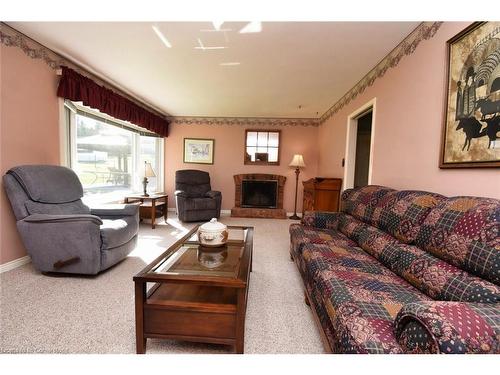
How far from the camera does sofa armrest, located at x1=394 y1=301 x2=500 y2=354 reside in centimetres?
58

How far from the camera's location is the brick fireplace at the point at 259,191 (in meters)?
5.18

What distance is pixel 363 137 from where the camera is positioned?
183 inches

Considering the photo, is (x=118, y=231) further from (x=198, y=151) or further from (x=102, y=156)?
(x=198, y=151)

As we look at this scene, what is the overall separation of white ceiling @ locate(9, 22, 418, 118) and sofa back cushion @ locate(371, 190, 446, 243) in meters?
1.43

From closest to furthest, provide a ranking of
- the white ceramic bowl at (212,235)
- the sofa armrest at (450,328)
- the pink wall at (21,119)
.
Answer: the sofa armrest at (450,328)
the white ceramic bowl at (212,235)
the pink wall at (21,119)

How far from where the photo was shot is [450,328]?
0.59 m

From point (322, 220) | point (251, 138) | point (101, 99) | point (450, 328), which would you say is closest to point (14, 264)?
point (101, 99)

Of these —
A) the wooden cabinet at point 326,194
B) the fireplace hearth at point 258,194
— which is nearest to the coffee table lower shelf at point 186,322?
the wooden cabinet at point 326,194

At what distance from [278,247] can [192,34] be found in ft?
8.43

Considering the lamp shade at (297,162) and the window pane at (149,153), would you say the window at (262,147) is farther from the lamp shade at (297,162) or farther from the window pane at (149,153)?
the window pane at (149,153)

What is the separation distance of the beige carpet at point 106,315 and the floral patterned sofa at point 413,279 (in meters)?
0.25

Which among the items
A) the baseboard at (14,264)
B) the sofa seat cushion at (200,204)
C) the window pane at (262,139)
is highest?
the window pane at (262,139)
